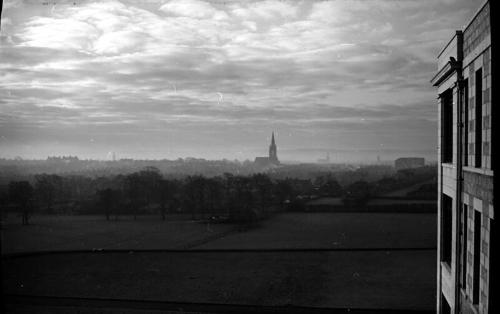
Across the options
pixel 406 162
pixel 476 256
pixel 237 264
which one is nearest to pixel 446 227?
pixel 476 256

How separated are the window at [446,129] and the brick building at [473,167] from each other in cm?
24

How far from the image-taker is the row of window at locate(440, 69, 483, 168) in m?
8.55

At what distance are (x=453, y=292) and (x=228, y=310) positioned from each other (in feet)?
30.4

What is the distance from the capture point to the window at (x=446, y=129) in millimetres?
13141

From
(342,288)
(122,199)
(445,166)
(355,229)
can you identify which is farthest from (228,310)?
(122,199)

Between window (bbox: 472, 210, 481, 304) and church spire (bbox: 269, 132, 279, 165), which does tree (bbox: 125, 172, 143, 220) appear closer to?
window (bbox: 472, 210, 481, 304)

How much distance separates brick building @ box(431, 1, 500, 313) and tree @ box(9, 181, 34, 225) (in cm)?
4373

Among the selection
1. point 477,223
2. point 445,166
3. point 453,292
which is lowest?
point 453,292

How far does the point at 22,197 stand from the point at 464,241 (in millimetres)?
47241

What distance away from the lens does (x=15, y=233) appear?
124ft

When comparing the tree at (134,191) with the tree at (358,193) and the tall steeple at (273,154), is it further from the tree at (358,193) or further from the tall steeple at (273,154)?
the tall steeple at (273,154)

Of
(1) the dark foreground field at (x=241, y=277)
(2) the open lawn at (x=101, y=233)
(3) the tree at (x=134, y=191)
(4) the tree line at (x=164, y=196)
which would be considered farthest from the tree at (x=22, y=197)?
(1) the dark foreground field at (x=241, y=277)

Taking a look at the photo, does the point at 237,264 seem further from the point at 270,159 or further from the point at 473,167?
the point at 270,159

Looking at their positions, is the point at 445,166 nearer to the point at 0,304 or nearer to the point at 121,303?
the point at 0,304
